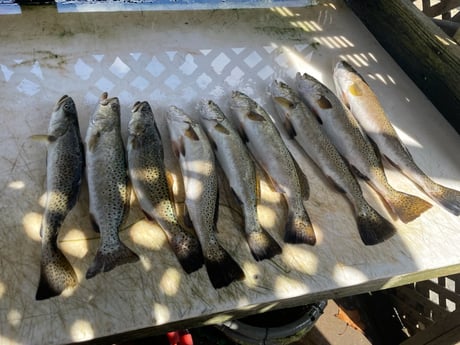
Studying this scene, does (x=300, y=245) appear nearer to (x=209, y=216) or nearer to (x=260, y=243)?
(x=260, y=243)

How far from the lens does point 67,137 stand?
238 cm

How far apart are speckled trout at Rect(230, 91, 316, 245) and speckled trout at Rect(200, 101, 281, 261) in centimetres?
10

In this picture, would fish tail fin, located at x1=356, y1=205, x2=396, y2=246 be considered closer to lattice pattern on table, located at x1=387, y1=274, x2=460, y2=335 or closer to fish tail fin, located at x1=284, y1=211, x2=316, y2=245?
fish tail fin, located at x1=284, y1=211, x2=316, y2=245

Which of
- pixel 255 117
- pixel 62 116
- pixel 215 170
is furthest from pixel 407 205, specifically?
pixel 62 116

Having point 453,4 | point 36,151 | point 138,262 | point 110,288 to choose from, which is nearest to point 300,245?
point 138,262

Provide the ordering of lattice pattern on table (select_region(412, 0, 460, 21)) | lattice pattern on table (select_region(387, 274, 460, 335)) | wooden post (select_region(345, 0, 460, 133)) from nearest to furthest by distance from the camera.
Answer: wooden post (select_region(345, 0, 460, 133)), lattice pattern on table (select_region(387, 274, 460, 335)), lattice pattern on table (select_region(412, 0, 460, 21))

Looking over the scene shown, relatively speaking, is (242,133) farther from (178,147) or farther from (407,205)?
(407,205)

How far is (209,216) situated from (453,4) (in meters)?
3.38

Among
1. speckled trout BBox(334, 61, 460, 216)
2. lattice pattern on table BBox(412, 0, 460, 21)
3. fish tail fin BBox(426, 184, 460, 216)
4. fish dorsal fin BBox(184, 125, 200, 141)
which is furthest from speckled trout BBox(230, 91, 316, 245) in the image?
lattice pattern on table BBox(412, 0, 460, 21)

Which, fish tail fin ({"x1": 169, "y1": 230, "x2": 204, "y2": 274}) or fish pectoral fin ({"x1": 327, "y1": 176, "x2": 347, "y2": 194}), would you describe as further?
fish pectoral fin ({"x1": 327, "y1": 176, "x2": 347, "y2": 194})

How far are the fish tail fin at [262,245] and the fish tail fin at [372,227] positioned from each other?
1.89 ft

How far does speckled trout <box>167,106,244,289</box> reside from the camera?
6.93 ft

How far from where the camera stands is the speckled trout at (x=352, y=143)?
257 centimetres

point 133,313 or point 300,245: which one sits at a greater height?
point 300,245
